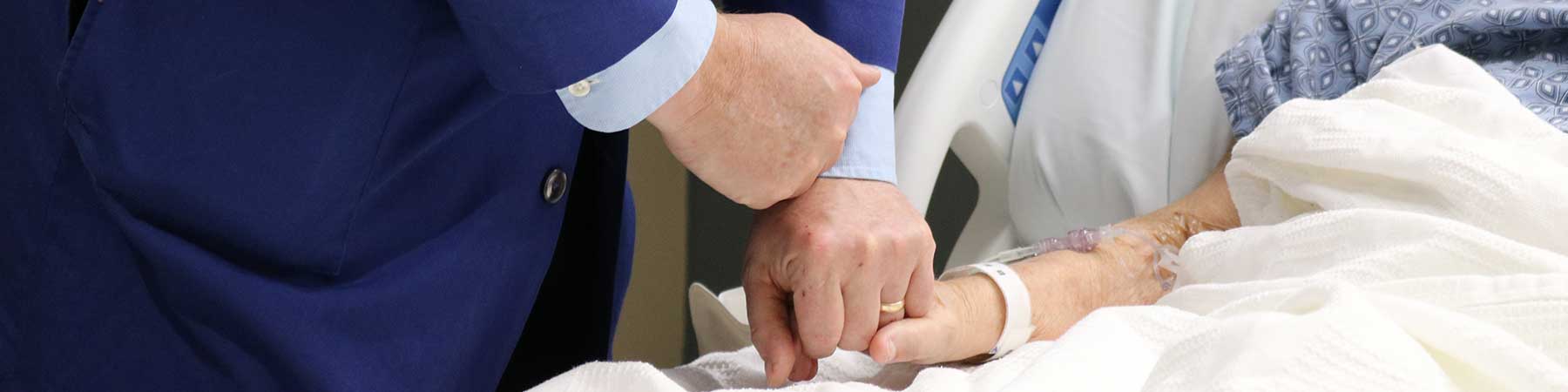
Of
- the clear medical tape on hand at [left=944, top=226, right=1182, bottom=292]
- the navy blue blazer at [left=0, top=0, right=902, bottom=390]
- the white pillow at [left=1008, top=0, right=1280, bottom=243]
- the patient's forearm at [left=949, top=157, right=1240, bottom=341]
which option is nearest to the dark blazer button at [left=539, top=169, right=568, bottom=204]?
the navy blue blazer at [left=0, top=0, right=902, bottom=390]

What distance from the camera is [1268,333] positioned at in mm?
702

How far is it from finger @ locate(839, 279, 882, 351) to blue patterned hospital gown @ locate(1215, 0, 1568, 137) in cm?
53

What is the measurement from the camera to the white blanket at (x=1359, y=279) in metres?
0.70

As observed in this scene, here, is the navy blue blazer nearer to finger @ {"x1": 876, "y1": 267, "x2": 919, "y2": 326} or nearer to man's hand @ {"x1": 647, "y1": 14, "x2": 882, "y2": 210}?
man's hand @ {"x1": 647, "y1": 14, "x2": 882, "y2": 210}

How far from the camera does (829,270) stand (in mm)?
935

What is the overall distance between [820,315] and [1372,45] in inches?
27.3

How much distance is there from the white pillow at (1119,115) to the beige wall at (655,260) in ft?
2.83

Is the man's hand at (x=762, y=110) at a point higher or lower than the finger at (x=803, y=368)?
higher

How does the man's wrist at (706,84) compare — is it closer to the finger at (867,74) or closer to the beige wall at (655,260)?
the finger at (867,74)

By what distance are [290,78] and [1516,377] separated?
27.2 inches

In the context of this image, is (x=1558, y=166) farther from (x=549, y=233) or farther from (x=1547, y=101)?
(x=549, y=233)

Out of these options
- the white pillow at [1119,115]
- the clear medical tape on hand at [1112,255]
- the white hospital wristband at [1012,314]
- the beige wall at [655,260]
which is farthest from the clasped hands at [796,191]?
the beige wall at [655,260]

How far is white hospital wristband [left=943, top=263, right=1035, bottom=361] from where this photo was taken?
43.6 inches

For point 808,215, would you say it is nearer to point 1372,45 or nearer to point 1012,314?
point 1012,314
